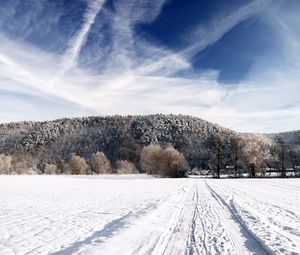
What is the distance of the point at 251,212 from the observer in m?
14.2

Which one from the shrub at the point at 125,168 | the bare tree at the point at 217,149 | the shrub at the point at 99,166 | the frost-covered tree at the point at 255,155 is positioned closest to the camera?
the frost-covered tree at the point at 255,155

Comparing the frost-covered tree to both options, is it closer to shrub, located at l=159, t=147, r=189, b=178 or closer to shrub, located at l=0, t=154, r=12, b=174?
shrub, located at l=159, t=147, r=189, b=178

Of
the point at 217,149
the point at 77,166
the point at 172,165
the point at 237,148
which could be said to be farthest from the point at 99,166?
the point at 237,148

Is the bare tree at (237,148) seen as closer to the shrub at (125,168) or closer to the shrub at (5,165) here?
the shrub at (125,168)

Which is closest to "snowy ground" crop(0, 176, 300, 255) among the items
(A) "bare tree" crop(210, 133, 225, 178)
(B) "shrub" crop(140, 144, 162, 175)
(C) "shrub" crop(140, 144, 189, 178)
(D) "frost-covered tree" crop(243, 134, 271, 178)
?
(D) "frost-covered tree" crop(243, 134, 271, 178)

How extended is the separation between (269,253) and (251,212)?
6.84 m

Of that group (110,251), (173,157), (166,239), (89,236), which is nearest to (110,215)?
(89,236)

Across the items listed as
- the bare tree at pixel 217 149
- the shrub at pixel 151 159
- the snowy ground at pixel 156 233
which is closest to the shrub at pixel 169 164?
the shrub at pixel 151 159

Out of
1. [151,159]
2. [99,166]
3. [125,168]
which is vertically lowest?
[125,168]

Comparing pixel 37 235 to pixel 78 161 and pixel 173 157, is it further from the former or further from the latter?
pixel 78 161

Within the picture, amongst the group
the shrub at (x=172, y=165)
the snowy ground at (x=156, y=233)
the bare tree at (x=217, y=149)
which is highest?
the bare tree at (x=217, y=149)

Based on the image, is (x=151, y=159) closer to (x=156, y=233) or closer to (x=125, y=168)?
(x=125, y=168)

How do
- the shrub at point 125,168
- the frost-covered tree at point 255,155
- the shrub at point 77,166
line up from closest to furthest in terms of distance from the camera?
the frost-covered tree at point 255,155 → the shrub at point 77,166 → the shrub at point 125,168

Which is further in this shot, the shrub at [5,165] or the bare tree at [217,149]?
the shrub at [5,165]
